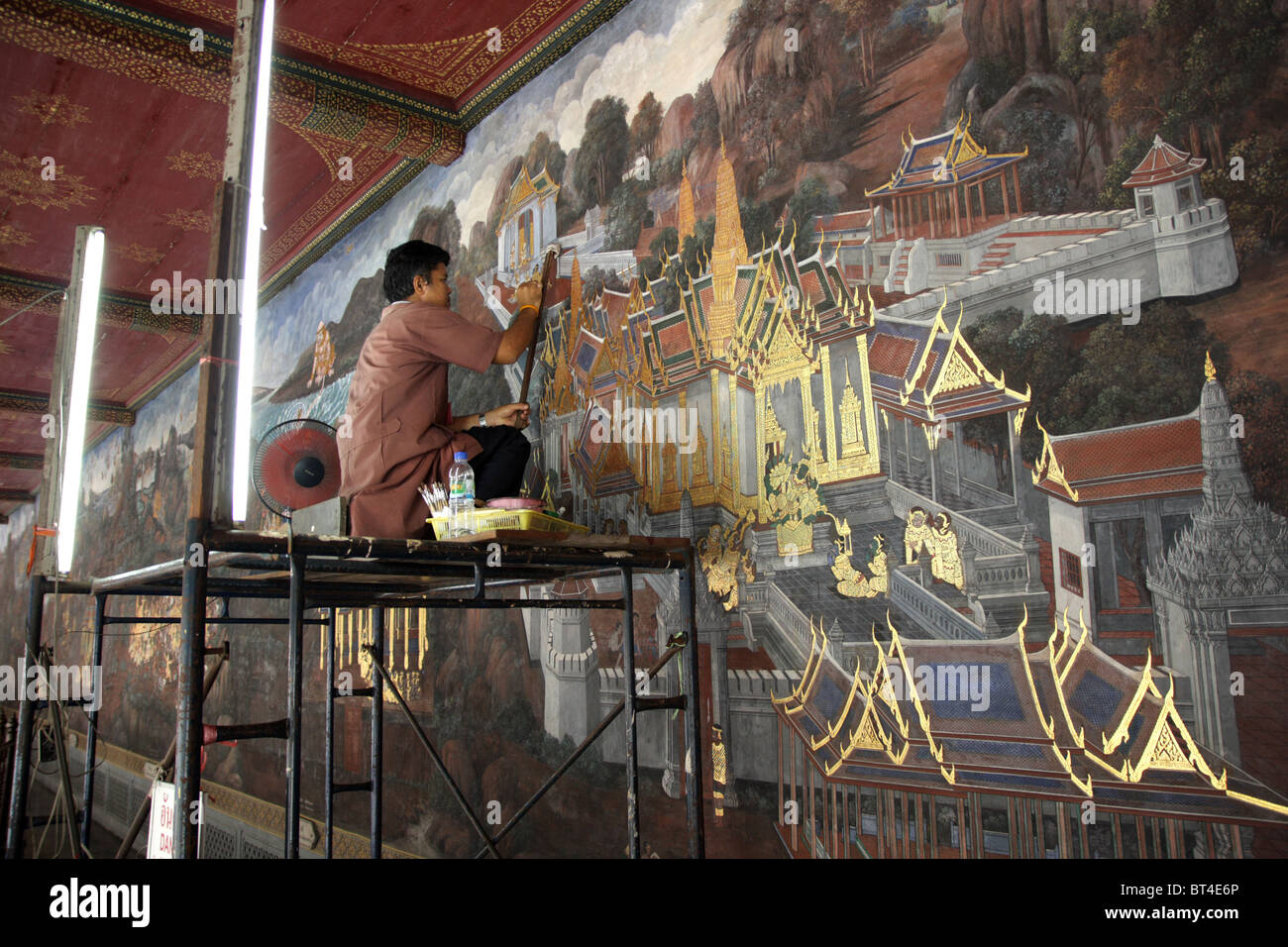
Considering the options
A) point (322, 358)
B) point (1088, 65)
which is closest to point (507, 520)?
point (1088, 65)

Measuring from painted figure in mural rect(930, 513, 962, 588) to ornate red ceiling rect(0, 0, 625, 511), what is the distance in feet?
→ 10.5

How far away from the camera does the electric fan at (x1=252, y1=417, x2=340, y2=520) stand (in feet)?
12.3

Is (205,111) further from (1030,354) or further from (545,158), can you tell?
(1030,354)

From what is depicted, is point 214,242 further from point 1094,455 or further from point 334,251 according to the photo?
point 334,251

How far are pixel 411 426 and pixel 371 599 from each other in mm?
763

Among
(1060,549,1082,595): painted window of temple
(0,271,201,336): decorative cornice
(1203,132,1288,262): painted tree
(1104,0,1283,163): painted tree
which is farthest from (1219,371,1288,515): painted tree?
(0,271,201,336): decorative cornice

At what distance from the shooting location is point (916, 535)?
2.85 meters

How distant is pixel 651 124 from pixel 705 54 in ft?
1.39

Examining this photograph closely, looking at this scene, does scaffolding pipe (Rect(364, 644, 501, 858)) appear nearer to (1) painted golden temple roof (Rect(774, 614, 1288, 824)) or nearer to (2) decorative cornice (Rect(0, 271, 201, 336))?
(1) painted golden temple roof (Rect(774, 614, 1288, 824))

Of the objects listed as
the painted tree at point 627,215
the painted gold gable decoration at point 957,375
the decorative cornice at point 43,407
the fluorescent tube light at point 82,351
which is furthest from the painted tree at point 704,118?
the decorative cornice at point 43,407

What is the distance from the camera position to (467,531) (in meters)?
2.83

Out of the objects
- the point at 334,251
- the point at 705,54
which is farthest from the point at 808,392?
the point at 334,251

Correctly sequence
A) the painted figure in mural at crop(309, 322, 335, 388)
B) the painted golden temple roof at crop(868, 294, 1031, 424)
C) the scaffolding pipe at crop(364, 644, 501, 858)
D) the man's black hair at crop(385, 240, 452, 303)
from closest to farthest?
the painted golden temple roof at crop(868, 294, 1031, 424) → the scaffolding pipe at crop(364, 644, 501, 858) → the man's black hair at crop(385, 240, 452, 303) → the painted figure in mural at crop(309, 322, 335, 388)

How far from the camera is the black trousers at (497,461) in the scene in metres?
3.53
